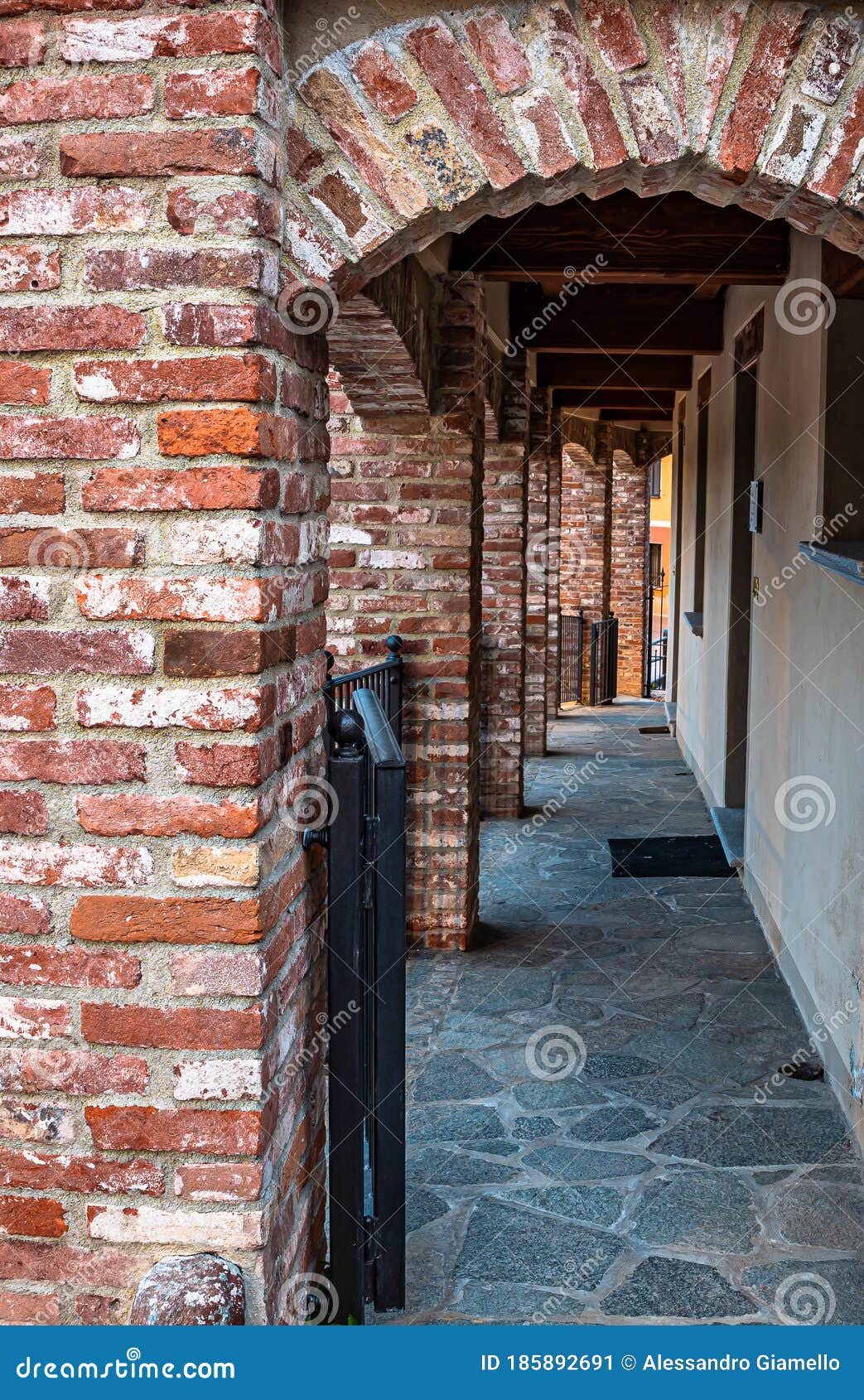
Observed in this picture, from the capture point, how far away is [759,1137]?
329 cm

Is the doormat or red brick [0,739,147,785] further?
the doormat

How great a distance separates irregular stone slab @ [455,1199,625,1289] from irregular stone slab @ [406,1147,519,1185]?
0.14 m

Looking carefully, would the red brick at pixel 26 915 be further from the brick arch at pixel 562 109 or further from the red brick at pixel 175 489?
the brick arch at pixel 562 109

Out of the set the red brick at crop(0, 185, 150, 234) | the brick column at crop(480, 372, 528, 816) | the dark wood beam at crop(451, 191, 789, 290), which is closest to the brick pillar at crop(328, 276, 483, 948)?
the dark wood beam at crop(451, 191, 789, 290)

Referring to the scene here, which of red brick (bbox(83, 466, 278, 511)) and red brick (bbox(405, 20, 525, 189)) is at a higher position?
red brick (bbox(405, 20, 525, 189))

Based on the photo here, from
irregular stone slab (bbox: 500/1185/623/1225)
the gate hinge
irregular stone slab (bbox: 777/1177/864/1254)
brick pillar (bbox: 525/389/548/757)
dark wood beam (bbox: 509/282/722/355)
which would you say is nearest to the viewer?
the gate hinge

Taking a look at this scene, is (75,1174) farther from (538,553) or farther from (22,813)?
(538,553)

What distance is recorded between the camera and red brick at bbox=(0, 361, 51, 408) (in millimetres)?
1689

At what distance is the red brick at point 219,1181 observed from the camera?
1.72 metres

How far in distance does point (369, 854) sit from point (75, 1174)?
74 cm

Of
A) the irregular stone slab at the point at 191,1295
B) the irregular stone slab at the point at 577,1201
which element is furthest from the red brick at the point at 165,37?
the irregular stone slab at the point at 577,1201

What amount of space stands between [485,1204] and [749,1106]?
92cm

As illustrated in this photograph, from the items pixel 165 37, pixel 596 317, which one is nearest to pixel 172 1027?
pixel 165 37

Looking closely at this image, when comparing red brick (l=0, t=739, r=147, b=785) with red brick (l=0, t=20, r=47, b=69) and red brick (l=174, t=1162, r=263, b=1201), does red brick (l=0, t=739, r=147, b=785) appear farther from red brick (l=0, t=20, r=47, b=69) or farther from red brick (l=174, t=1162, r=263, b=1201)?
red brick (l=0, t=20, r=47, b=69)
